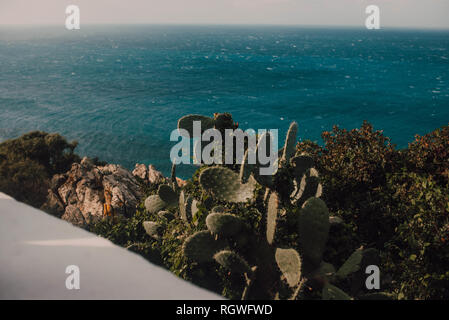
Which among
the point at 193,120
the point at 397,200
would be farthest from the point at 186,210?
the point at 397,200

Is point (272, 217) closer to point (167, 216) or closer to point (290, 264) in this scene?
point (290, 264)

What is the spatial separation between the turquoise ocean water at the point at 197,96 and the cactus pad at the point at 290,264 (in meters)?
18.5

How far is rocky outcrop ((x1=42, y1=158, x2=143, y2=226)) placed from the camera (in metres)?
6.87

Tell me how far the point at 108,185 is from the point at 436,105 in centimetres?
3908

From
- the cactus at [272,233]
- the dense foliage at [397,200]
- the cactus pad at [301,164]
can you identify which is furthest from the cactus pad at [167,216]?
the dense foliage at [397,200]

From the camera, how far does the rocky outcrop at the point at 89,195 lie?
687 centimetres

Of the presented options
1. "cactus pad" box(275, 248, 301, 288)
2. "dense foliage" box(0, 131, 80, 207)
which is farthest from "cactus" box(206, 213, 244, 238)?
"dense foliage" box(0, 131, 80, 207)

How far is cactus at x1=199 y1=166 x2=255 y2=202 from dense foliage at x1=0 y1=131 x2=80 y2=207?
5939 millimetres

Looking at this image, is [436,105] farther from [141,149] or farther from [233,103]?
[141,149]

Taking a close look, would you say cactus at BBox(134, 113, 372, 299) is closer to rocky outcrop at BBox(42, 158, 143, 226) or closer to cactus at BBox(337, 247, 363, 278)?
cactus at BBox(337, 247, 363, 278)

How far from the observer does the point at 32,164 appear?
9172 mm

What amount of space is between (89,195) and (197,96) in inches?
1373

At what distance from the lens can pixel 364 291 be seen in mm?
3420

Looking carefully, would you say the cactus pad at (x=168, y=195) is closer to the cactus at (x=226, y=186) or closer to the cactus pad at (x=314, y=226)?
the cactus at (x=226, y=186)
